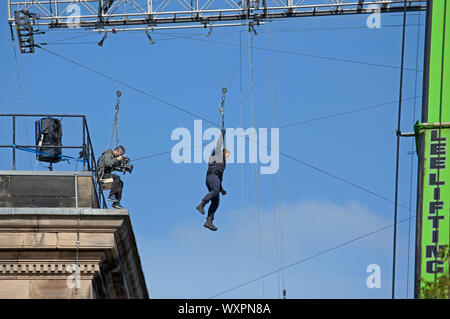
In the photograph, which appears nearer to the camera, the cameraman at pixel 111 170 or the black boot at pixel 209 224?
the cameraman at pixel 111 170

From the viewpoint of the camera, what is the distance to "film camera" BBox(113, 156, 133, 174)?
30.7 metres

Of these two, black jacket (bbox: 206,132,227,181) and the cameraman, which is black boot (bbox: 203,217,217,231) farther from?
the cameraman

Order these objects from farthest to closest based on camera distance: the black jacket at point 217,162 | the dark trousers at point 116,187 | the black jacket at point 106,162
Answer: the black jacket at point 217,162, the black jacket at point 106,162, the dark trousers at point 116,187


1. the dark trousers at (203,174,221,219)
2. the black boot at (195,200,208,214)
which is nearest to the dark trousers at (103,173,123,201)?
the black boot at (195,200,208,214)

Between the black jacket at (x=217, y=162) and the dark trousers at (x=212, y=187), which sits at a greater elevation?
the black jacket at (x=217, y=162)

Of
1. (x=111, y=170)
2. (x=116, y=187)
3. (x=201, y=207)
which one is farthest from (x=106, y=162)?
(x=201, y=207)

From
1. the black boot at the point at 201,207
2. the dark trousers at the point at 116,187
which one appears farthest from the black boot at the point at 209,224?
the dark trousers at the point at 116,187

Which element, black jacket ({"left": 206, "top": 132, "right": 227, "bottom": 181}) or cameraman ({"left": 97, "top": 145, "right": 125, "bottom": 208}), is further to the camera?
black jacket ({"left": 206, "top": 132, "right": 227, "bottom": 181})

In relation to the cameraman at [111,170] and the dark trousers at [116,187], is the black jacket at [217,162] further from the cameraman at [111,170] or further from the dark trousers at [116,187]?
the dark trousers at [116,187]

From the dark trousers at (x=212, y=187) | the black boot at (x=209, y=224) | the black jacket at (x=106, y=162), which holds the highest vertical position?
the black jacket at (x=106, y=162)

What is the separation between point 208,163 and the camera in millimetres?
32344

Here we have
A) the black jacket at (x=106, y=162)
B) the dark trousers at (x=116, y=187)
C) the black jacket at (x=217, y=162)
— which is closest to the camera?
the dark trousers at (x=116, y=187)

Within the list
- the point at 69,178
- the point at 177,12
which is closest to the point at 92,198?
the point at 69,178

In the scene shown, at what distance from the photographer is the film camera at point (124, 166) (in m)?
30.7
